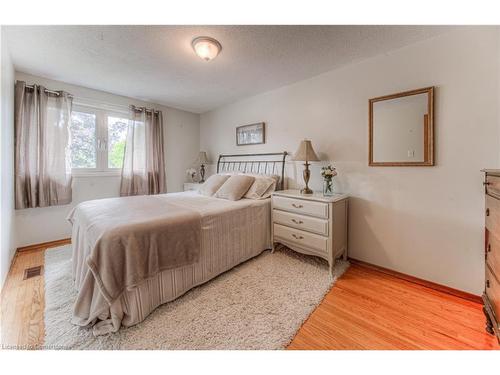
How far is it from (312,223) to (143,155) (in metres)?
3.02

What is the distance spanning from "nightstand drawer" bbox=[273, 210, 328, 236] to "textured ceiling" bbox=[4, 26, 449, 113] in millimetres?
1650

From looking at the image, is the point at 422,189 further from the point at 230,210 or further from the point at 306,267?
the point at 230,210

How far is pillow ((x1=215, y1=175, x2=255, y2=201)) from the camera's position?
249 cm

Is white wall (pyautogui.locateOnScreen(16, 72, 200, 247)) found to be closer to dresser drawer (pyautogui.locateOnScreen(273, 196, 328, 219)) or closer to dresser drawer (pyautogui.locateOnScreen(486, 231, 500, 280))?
dresser drawer (pyautogui.locateOnScreen(273, 196, 328, 219))

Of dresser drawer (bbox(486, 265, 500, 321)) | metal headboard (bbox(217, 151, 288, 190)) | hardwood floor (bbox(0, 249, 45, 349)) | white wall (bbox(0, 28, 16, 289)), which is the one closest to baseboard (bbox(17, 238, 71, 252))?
white wall (bbox(0, 28, 16, 289))

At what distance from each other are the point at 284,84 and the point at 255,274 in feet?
8.00

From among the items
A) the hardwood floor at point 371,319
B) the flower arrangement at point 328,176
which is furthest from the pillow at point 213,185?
the hardwood floor at point 371,319

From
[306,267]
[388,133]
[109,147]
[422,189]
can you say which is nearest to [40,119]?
[109,147]

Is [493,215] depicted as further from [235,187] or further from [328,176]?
[235,187]

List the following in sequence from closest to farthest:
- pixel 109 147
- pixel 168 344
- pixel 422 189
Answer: pixel 168 344 < pixel 422 189 < pixel 109 147

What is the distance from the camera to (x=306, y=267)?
2143 mm

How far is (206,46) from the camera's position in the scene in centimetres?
177

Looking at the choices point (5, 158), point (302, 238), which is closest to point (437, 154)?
point (302, 238)
